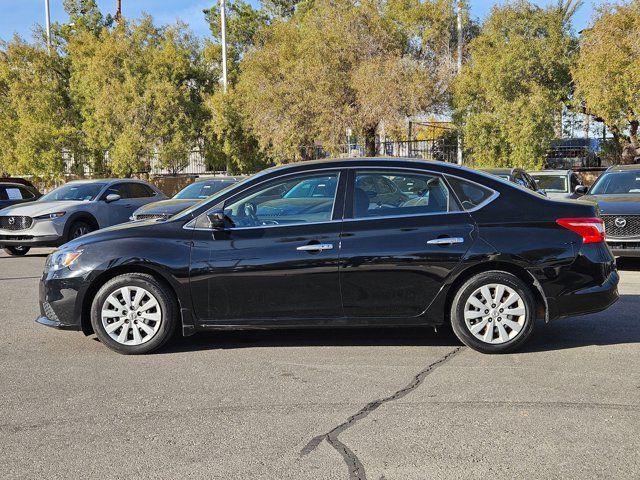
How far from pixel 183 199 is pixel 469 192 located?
9115 mm

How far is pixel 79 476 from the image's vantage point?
147 inches

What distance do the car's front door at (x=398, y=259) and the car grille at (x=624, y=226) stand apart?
555 cm

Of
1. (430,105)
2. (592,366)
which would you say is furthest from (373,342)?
(430,105)

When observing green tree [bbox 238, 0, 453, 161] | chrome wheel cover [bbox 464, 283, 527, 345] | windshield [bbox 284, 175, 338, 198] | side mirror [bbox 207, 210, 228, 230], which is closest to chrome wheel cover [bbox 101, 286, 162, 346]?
side mirror [bbox 207, 210, 228, 230]

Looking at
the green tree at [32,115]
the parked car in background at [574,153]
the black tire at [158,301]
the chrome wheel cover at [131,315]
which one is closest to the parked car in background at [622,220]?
the black tire at [158,301]

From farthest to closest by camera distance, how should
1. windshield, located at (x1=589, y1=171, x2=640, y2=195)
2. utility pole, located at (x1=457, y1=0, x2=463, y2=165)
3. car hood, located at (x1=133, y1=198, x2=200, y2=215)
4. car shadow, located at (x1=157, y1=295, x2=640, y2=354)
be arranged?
utility pole, located at (x1=457, y1=0, x2=463, y2=165) < car hood, located at (x1=133, y1=198, x2=200, y2=215) < windshield, located at (x1=589, y1=171, x2=640, y2=195) < car shadow, located at (x1=157, y1=295, x2=640, y2=354)

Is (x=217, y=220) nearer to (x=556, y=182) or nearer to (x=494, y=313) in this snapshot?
(x=494, y=313)

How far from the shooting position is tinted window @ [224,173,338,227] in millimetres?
6051

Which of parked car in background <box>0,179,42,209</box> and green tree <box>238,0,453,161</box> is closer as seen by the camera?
parked car in background <box>0,179,42,209</box>

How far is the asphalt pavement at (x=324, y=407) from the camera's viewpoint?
3840 millimetres

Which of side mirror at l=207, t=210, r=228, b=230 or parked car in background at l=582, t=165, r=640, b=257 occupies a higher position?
side mirror at l=207, t=210, r=228, b=230

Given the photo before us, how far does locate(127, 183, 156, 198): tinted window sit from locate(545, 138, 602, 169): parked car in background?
15140 mm

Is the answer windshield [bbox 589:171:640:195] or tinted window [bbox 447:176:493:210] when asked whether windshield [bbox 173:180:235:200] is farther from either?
tinted window [bbox 447:176:493:210]

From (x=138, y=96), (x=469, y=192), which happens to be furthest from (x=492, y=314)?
(x=138, y=96)
